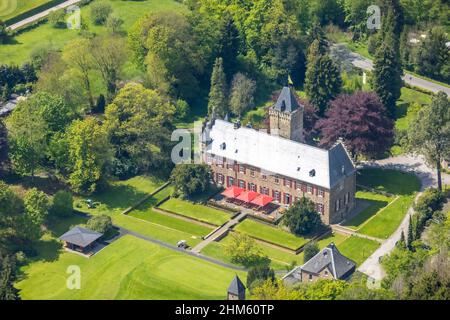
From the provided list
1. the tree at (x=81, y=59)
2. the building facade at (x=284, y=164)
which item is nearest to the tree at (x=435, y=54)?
the building facade at (x=284, y=164)

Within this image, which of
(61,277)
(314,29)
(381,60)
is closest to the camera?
(61,277)

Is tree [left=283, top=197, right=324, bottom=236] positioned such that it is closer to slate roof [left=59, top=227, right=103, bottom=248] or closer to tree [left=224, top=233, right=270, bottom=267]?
tree [left=224, top=233, right=270, bottom=267]

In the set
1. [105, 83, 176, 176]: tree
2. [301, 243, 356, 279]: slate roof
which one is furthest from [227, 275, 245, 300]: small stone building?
[105, 83, 176, 176]: tree

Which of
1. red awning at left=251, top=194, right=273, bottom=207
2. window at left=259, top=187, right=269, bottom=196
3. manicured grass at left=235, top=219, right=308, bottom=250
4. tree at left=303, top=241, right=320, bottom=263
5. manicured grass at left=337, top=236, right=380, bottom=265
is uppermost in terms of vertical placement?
window at left=259, top=187, right=269, bottom=196

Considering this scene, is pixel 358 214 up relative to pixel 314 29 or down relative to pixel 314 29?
down

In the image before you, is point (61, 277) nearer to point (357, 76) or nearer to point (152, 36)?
point (152, 36)
